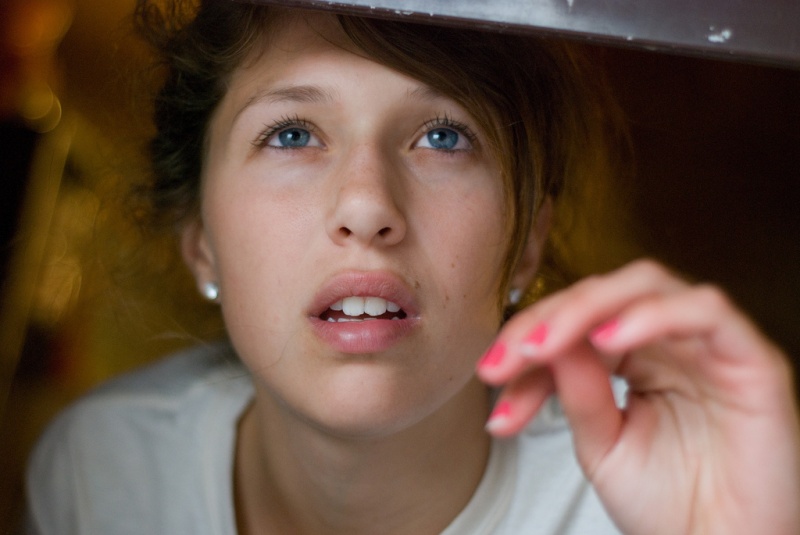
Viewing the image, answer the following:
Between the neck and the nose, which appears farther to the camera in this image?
the neck

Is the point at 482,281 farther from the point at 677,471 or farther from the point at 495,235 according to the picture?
the point at 677,471

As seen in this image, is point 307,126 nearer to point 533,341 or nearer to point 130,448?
point 533,341

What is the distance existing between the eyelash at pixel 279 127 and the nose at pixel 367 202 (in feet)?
0.21

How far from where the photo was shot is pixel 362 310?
78 cm

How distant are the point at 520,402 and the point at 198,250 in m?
0.56

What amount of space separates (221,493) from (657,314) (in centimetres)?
67

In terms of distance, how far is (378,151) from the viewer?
0.79 metres

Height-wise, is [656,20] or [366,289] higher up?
[656,20]

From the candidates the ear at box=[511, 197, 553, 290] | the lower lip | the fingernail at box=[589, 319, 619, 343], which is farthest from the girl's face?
the fingernail at box=[589, 319, 619, 343]

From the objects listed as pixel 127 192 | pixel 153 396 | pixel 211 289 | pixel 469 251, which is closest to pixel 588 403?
pixel 469 251

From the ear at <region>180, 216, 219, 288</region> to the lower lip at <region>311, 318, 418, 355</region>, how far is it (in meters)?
0.26

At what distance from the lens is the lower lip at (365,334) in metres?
0.79

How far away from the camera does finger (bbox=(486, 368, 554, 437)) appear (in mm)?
639

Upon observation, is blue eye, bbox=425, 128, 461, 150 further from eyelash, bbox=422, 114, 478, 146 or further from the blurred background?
the blurred background
